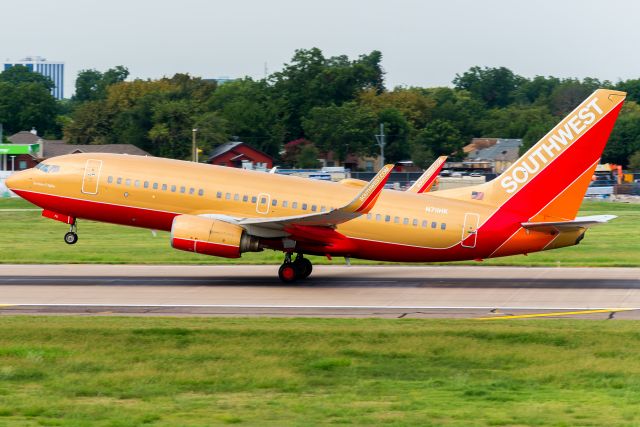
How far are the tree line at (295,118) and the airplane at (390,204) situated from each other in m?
74.1

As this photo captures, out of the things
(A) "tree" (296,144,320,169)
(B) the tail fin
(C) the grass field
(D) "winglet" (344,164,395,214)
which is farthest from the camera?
(A) "tree" (296,144,320,169)

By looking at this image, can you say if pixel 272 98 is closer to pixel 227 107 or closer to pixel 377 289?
pixel 227 107

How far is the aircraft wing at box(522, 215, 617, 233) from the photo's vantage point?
111 feet

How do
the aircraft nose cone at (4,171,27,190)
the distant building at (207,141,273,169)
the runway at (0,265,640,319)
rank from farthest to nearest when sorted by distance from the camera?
the distant building at (207,141,273,169)
the aircraft nose cone at (4,171,27,190)
the runway at (0,265,640,319)

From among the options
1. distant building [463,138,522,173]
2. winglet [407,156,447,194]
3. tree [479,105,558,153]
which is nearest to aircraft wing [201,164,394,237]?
winglet [407,156,447,194]

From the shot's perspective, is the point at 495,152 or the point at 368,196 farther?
the point at 495,152

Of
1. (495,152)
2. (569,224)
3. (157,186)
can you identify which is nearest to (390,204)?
(569,224)

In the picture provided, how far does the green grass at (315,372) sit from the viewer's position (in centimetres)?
1631

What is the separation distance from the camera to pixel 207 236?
33.4 m

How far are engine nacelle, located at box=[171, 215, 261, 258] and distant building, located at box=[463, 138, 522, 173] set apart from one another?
3946 inches

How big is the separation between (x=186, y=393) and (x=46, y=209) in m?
21.0

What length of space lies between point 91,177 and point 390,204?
1033 cm

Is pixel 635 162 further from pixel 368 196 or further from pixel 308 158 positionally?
pixel 368 196

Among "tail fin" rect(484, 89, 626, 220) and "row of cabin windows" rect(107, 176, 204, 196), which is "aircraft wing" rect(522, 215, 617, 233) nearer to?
"tail fin" rect(484, 89, 626, 220)
